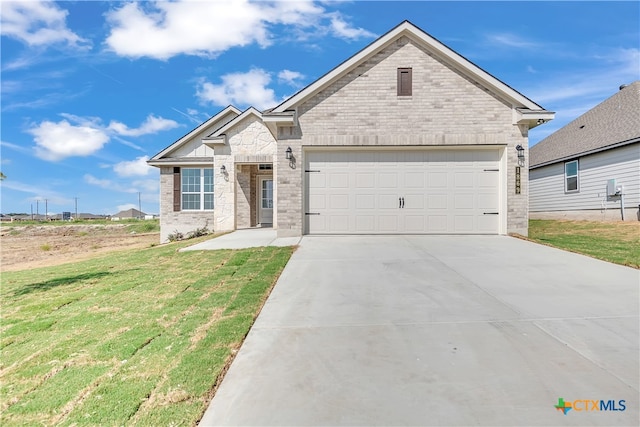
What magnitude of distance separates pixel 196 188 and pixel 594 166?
1975cm

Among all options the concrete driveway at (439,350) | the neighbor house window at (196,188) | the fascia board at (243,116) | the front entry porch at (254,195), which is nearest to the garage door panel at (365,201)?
the concrete driveway at (439,350)

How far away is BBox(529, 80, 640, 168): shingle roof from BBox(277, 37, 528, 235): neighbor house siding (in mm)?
9053

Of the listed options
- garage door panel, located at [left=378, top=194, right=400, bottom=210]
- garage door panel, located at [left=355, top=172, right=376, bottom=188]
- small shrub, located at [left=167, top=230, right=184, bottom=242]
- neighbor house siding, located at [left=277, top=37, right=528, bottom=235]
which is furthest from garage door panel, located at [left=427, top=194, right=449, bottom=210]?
small shrub, located at [left=167, top=230, right=184, bottom=242]

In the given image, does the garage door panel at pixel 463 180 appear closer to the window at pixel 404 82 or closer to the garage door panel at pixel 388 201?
the garage door panel at pixel 388 201

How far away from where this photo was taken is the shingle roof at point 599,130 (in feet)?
51.0

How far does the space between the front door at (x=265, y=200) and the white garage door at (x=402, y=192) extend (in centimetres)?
620

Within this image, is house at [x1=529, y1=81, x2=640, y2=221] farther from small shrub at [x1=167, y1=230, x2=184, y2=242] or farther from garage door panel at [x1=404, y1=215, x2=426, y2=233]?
small shrub at [x1=167, y1=230, x2=184, y2=242]

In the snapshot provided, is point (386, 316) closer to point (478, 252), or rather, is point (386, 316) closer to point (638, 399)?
point (638, 399)

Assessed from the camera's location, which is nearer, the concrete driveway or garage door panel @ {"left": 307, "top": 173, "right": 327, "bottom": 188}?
the concrete driveway

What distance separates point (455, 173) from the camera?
406 inches

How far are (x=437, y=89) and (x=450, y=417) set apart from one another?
9748mm

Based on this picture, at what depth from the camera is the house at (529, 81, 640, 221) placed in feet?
48.7

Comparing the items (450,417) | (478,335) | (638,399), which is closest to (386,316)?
(478,335)

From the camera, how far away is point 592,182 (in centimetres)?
1672
